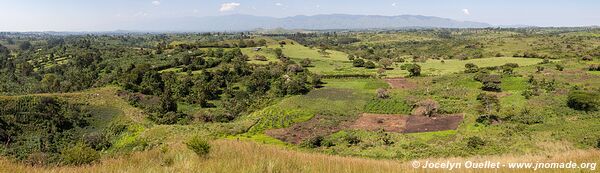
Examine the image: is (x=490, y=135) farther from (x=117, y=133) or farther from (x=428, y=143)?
(x=117, y=133)

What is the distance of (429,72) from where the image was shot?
220ft

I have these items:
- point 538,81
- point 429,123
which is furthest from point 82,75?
point 538,81

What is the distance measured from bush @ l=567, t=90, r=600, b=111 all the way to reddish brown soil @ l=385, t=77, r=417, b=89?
1967cm

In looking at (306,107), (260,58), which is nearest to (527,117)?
(306,107)

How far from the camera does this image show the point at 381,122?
3819cm

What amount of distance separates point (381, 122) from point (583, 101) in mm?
18205

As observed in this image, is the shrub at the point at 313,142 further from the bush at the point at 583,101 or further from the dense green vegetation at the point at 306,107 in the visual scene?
the bush at the point at 583,101

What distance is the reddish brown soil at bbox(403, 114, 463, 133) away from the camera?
114 feet

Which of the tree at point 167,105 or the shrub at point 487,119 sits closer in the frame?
the shrub at point 487,119

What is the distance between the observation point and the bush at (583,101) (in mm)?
Answer: 36000

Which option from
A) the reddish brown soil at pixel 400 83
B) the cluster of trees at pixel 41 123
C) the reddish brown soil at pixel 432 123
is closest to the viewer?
the cluster of trees at pixel 41 123

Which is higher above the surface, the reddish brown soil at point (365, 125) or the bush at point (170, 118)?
the reddish brown soil at point (365, 125)

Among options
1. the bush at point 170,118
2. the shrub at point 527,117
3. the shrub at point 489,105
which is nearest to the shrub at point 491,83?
the shrub at point 489,105

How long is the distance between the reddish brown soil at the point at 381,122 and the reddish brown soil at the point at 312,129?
1186 mm
